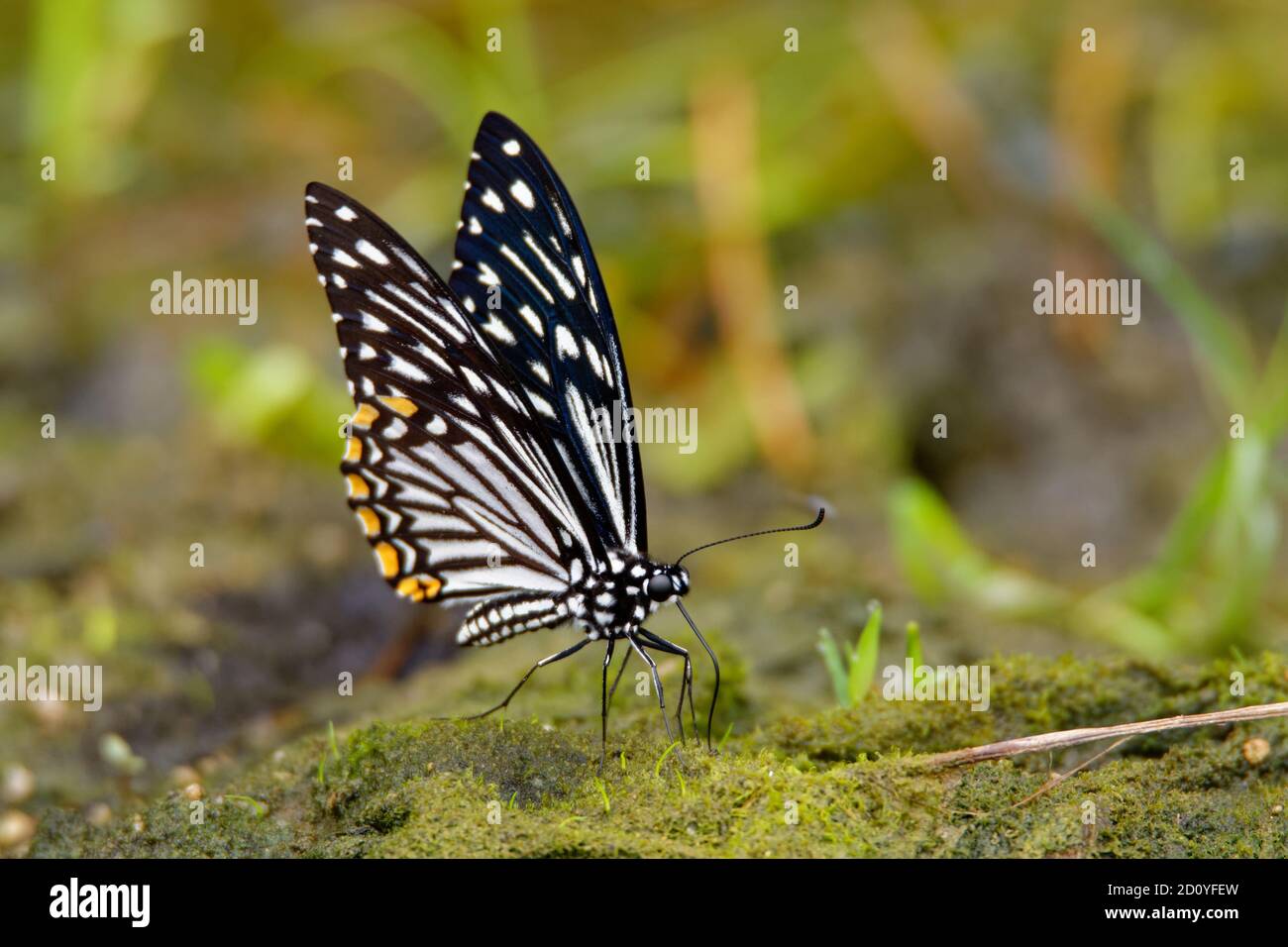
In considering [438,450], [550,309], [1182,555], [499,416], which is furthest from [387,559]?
[1182,555]

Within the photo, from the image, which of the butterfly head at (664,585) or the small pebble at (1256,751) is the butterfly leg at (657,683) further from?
the small pebble at (1256,751)

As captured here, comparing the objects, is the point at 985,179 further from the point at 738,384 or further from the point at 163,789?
the point at 163,789

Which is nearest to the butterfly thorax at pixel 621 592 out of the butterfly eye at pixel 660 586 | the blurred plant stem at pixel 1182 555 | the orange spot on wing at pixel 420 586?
the butterfly eye at pixel 660 586

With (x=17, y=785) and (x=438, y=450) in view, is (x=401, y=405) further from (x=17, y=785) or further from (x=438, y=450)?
(x=17, y=785)

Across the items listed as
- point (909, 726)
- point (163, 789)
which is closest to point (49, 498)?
point (163, 789)

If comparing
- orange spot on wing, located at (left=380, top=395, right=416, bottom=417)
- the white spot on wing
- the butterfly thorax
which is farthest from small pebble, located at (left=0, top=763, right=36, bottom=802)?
the white spot on wing

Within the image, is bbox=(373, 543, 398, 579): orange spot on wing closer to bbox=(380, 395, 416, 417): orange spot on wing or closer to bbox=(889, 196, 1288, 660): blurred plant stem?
bbox=(380, 395, 416, 417): orange spot on wing
